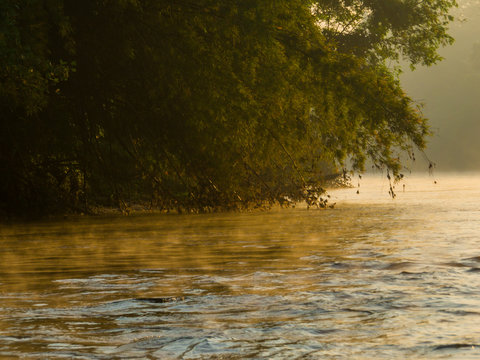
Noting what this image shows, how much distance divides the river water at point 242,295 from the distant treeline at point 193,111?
8.06 feet

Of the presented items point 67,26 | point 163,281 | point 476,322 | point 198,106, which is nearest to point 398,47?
point 198,106

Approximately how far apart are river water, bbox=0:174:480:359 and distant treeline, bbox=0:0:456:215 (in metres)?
2.46

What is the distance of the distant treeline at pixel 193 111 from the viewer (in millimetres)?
17328

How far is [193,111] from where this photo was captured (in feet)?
58.0

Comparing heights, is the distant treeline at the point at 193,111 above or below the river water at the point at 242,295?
above

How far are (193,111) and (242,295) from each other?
31.2 feet

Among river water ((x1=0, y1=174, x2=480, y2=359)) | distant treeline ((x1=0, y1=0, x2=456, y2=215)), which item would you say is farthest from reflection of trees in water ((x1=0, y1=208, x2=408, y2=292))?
distant treeline ((x1=0, y1=0, x2=456, y2=215))

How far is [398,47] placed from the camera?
3194 centimetres

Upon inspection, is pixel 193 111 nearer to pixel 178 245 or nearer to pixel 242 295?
pixel 178 245

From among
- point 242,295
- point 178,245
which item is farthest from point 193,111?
point 242,295

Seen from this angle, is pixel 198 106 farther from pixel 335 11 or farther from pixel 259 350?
pixel 335 11

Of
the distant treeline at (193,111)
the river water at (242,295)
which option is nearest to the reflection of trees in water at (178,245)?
the river water at (242,295)

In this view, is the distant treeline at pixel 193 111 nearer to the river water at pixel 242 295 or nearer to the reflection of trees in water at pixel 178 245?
the reflection of trees in water at pixel 178 245

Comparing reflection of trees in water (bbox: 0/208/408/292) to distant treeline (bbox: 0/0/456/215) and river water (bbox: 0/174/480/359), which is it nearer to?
river water (bbox: 0/174/480/359)
